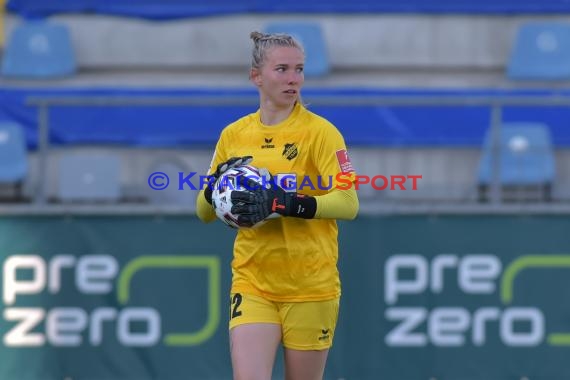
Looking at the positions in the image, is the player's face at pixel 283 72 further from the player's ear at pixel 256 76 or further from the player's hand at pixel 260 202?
the player's hand at pixel 260 202

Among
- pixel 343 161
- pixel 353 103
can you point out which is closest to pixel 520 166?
pixel 353 103

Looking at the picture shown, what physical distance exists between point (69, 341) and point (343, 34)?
5.35 metres

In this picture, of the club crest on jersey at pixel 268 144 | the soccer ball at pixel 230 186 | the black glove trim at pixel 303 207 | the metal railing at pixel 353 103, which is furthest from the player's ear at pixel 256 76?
the metal railing at pixel 353 103

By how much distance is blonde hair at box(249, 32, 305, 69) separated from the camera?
4.86m

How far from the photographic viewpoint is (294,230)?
4.93 metres

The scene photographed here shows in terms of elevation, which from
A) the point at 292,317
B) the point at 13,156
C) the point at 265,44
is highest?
the point at 265,44

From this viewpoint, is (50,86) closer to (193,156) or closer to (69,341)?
(193,156)

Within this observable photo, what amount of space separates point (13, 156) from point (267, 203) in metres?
5.78

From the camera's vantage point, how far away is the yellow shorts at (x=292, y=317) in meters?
4.89

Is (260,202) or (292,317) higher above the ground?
(260,202)

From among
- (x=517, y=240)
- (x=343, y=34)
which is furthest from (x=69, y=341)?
(x=343, y=34)

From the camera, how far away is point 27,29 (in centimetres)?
1188

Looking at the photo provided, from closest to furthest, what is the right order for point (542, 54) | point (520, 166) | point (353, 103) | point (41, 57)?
point (353, 103) < point (520, 166) < point (542, 54) < point (41, 57)

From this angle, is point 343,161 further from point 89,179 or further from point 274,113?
point 89,179
